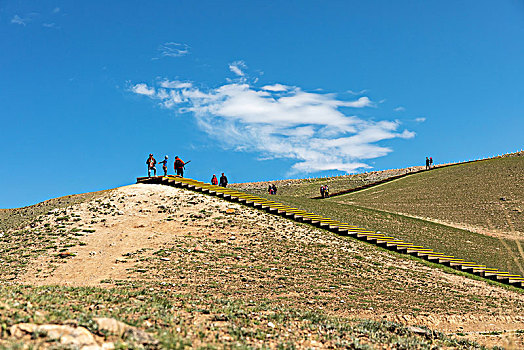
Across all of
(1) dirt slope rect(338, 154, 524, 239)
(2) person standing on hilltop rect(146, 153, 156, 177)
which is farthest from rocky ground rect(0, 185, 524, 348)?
(1) dirt slope rect(338, 154, 524, 239)

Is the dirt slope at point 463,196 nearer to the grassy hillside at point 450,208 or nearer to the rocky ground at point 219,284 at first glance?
the grassy hillside at point 450,208

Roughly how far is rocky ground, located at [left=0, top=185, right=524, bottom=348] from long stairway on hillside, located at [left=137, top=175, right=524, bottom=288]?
1.17m

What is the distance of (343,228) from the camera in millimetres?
28891

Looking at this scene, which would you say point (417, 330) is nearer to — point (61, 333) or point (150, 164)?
point (61, 333)

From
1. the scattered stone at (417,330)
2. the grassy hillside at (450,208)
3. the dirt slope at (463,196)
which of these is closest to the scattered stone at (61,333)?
the scattered stone at (417,330)

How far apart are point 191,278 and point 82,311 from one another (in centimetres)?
855

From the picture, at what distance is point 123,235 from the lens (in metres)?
25.3

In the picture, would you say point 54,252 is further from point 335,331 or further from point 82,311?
point 335,331

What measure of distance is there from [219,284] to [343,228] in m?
12.9

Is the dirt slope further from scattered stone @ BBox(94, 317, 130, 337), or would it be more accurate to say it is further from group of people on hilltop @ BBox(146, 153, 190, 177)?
scattered stone @ BBox(94, 317, 130, 337)

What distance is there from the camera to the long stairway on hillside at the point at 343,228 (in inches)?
996

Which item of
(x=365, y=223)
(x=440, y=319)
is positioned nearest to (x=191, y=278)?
(x=440, y=319)

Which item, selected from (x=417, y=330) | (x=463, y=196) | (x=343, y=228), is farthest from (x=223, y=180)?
(x=417, y=330)

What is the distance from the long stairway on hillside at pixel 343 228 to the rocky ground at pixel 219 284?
1.17 m
